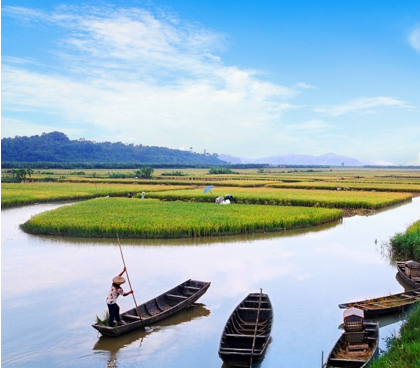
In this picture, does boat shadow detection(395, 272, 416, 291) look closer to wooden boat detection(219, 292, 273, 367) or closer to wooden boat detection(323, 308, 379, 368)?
wooden boat detection(323, 308, 379, 368)

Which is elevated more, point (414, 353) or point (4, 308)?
point (414, 353)

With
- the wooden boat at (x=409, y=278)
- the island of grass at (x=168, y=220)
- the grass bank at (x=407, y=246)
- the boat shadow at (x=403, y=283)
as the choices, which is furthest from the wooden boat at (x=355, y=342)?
the island of grass at (x=168, y=220)

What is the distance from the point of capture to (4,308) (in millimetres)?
10375

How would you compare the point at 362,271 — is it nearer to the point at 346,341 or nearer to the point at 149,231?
the point at 346,341

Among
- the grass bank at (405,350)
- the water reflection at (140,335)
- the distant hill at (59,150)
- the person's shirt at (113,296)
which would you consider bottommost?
the water reflection at (140,335)

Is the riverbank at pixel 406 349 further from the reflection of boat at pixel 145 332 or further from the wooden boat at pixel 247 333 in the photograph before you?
the reflection of boat at pixel 145 332

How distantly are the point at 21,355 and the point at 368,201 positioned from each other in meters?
25.6

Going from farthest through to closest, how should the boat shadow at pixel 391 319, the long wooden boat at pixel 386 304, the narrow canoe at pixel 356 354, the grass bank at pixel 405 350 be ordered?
the boat shadow at pixel 391 319 → the long wooden boat at pixel 386 304 → the narrow canoe at pixel 356 354 → the grass bank at pixel 405 350

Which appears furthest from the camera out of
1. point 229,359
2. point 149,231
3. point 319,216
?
point 319,216

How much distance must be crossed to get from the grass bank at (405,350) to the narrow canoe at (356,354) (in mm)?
241

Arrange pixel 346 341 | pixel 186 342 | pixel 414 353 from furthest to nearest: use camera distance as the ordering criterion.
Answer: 1. pixel 186 342
2. pixel 346 341
3. pixel 414 353

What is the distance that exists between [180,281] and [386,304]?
5402 millimetres

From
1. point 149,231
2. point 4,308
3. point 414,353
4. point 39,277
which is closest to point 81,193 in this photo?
point 149,231

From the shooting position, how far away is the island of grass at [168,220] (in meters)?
19.0
